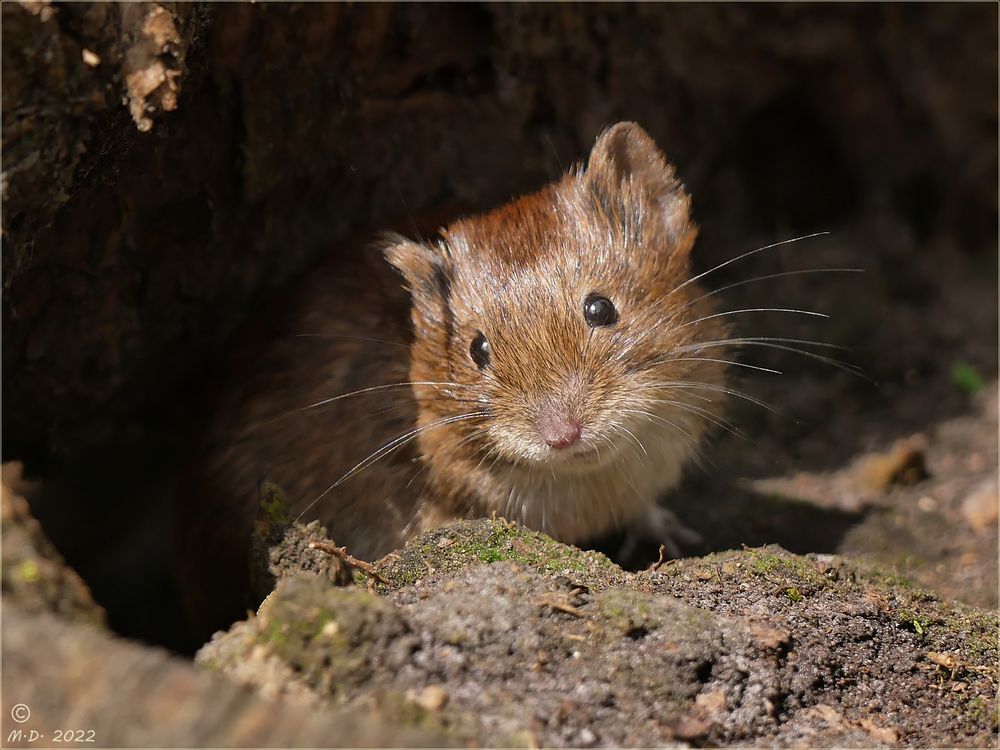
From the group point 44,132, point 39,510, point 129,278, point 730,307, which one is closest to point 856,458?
point 730,307

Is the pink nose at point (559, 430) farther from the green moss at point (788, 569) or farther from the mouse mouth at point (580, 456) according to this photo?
the green moss at point (788, 569)

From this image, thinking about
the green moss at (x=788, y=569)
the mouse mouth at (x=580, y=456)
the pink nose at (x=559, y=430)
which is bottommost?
the green moss at (x=788, y=569)

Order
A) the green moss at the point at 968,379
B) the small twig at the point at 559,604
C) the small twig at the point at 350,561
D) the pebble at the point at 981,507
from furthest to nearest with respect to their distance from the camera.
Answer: the green moss at the point at 968,379
the pebble at the point at 981,507
the small twig at the point at 350,561
the small twig at the point at 559,604

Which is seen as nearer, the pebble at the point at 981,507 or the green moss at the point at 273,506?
the green moss at the point at 273,506

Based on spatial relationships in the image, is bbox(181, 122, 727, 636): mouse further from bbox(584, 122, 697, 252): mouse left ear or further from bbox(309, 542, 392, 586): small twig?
bbox(309, 542, 392, 586): small twig

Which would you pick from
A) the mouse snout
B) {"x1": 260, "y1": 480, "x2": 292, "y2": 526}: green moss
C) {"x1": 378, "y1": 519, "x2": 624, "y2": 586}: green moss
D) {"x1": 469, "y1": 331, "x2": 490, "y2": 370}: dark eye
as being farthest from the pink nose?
{"x1": 260, "y1": 480, "x2": 292, "y2": 526}: green moss

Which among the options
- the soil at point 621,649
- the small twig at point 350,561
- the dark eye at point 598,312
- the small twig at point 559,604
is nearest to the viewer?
the soil at point 621,649

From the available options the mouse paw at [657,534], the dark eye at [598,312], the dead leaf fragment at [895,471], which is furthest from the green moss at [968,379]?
the dark eye at [598,312]

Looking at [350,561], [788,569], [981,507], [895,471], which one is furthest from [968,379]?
[350,561]
